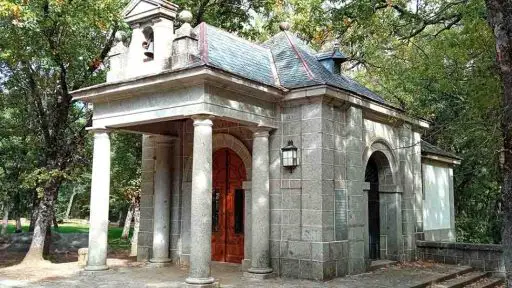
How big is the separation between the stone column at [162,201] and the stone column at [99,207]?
156 cm

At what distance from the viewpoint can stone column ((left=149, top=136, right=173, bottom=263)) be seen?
12367mm

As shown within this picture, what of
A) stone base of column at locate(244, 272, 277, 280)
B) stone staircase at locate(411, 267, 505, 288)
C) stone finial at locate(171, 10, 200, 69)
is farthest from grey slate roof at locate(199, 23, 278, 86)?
stone staircase at locate(411, 267, 505, 288)

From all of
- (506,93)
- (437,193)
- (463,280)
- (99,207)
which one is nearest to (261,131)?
(99,207)

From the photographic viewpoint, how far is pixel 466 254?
13.1m

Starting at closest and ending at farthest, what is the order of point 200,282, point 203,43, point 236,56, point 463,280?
point 200,282 → point 203,43 → point 236,56 → point 463,280

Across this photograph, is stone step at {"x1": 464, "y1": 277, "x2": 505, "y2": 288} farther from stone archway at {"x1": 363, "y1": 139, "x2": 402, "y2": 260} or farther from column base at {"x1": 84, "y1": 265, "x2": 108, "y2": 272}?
column base at {"x1": 84, "y1": 265, "x2": 108, "y2": 272}

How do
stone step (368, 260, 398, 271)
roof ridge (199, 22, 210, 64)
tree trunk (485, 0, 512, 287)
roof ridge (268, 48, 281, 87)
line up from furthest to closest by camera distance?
stone step (368, 260, 398, 271) < roof ridge (268, 48, 281, 87) < roof ridge (199, 22, 210, 64) < tree trunk (485, 0, 512, 287)

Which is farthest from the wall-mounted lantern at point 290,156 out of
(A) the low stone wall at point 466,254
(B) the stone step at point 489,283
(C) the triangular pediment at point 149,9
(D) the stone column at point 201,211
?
(A) the low stone wall at point 466,254

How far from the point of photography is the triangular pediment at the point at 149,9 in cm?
1040

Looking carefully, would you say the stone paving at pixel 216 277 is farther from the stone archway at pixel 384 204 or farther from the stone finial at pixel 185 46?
the stone finial at pixel 185 46

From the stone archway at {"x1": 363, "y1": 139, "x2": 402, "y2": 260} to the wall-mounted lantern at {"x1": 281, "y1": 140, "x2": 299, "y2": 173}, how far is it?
3329 millimetres

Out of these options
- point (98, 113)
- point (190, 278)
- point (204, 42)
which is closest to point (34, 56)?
point (98, 113)

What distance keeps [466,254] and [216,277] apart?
7.14m

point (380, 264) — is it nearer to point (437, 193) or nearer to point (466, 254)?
point (466, 254)
